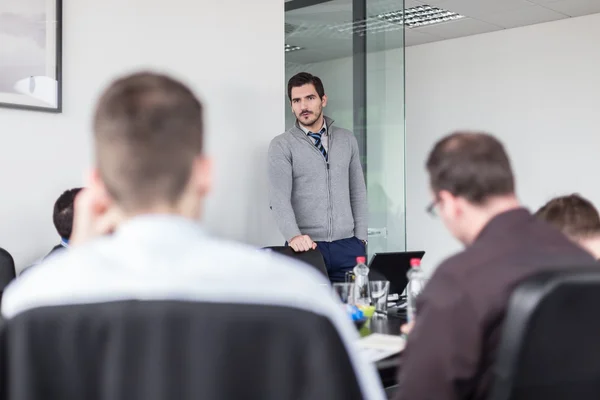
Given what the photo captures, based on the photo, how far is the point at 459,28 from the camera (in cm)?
714

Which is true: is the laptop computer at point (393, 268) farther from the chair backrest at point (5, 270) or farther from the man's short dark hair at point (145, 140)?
the man's short dark hair at point (145, 140)

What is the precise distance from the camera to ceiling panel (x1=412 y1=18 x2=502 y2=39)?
22.7 ft

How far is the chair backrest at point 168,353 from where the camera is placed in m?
0.87

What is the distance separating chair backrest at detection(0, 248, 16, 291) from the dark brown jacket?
6.52 ft

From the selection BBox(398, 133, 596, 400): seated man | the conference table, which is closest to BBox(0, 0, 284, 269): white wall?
the conference table

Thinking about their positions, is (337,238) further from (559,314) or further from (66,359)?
(66,359)

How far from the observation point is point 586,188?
661 cm

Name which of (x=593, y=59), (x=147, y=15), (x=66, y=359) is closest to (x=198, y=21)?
(x=147, y=15)

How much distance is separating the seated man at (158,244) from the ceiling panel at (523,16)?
594 centimetres

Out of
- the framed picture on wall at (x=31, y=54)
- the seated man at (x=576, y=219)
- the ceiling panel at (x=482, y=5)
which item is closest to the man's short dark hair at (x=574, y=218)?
the seated man at (x=576, y=219)

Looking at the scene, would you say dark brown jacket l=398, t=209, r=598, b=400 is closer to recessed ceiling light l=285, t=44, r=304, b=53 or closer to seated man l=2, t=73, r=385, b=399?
seated man l=2, t=73, r=385, b=399

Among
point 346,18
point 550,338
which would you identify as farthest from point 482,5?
point 550,338

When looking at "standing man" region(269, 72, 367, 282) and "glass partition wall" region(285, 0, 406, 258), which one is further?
"glass partition wall" region(285, 0, 406, 258)

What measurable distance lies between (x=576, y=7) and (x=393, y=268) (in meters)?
4.29
